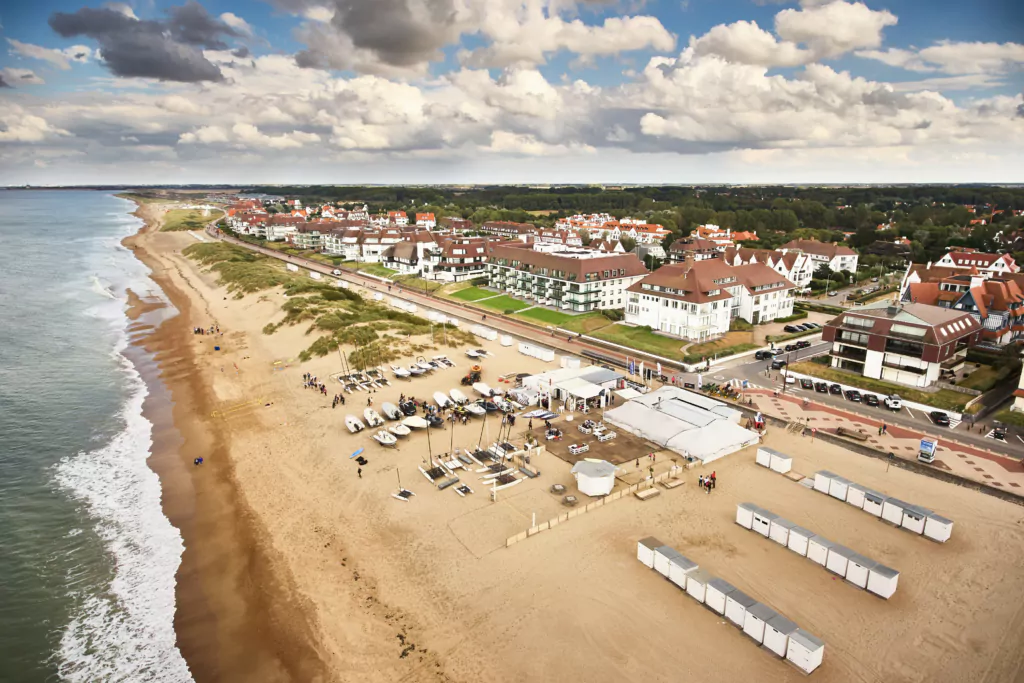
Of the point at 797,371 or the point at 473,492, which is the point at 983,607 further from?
the point at 797,371

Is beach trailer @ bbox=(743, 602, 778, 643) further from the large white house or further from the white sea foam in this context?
the large white house

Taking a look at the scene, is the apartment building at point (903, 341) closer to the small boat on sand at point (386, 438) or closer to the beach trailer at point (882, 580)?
the beach trailer at point (882, 580)

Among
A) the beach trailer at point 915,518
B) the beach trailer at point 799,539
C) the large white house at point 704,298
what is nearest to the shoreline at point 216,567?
the beach trailer at point 799,539

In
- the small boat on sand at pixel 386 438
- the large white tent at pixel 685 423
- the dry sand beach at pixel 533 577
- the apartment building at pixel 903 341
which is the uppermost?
the apartment building at pixel 903 341

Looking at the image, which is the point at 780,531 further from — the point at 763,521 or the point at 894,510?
the point at 894,510

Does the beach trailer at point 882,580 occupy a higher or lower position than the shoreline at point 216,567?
higher

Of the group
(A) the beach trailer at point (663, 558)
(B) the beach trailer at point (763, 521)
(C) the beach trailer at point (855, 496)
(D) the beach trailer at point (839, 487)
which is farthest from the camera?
(D) the beach trailer at point (839, 487)

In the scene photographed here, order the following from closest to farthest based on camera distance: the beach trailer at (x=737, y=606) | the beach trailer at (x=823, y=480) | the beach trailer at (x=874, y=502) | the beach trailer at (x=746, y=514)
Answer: the beach trailer at (x=737, y=606) → the beach trailer at (x=746, y=514) → the beach trailer at (x=874, y=502) → the beach trailer at (x=823, y=480)

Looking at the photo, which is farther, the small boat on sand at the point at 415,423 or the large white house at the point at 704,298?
the large white house at the point at 704,298
